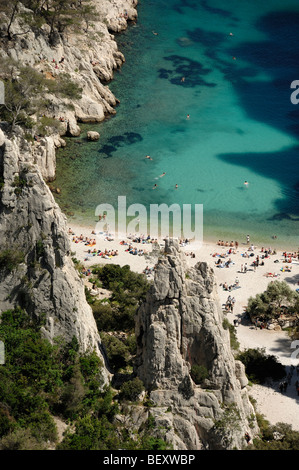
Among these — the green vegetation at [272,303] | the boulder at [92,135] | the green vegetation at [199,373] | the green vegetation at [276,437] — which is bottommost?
the green vegetation at [276,437]

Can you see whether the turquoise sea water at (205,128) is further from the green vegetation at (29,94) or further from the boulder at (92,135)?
the green vegetation at (29,94)

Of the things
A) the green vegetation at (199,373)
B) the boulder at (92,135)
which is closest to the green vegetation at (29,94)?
the boulder at (92,135)

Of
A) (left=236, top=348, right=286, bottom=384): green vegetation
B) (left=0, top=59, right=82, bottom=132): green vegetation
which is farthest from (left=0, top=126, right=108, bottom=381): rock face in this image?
(left=0, top=59, right=82, bottom=132): green vegetation

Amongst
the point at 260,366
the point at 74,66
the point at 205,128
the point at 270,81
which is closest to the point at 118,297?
the point at 260,366

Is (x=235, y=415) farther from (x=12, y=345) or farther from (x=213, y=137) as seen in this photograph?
(x=213, y=137)

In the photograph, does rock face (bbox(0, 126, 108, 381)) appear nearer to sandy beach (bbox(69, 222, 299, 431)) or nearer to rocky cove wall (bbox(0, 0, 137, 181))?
sandy beach (bbox(69, 222, 299, 431))

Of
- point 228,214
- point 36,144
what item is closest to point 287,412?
point 228,214
